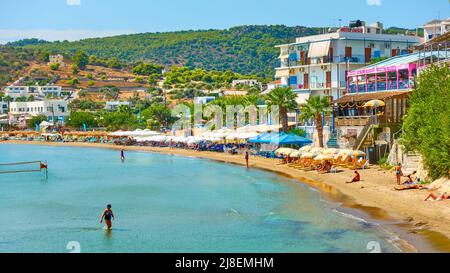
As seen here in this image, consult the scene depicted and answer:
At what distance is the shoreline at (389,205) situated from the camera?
78.7 ft

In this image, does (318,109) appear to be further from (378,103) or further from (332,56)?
(332,56)

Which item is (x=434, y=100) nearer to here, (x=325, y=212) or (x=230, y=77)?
(x=325, y=212)

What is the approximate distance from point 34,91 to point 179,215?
509ft

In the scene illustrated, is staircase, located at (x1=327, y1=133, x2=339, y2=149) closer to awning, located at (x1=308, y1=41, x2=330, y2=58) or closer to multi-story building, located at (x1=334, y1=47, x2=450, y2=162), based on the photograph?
multi-story building, located at (x1=334, y1=47, x2=450, y2=162)

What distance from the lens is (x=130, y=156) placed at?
263 ft

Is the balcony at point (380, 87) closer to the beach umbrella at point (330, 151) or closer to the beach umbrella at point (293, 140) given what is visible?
the beach umbrella at point (293, 140)

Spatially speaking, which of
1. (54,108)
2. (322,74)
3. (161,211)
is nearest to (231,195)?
(161,211)

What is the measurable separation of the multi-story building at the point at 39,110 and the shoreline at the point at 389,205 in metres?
103

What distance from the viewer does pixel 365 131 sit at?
151 ft

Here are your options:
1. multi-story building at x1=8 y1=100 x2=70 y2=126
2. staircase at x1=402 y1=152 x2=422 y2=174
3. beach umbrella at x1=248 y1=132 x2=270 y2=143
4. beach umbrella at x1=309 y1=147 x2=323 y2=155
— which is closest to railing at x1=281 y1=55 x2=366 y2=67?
beach umbrella at x1=248 y1=132 x2=270 y2=143

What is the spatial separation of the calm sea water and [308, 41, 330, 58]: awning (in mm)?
16670

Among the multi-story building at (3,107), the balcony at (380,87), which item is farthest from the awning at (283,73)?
the multi-story building at (3,107)

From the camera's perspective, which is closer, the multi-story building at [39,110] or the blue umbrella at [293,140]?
the blue umbrella at [293,140]

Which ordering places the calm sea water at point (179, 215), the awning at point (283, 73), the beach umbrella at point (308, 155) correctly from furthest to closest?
the awning at point (283, 73), the beach umbrella at point (308, 155), the calm sea water at point (179, 215)
